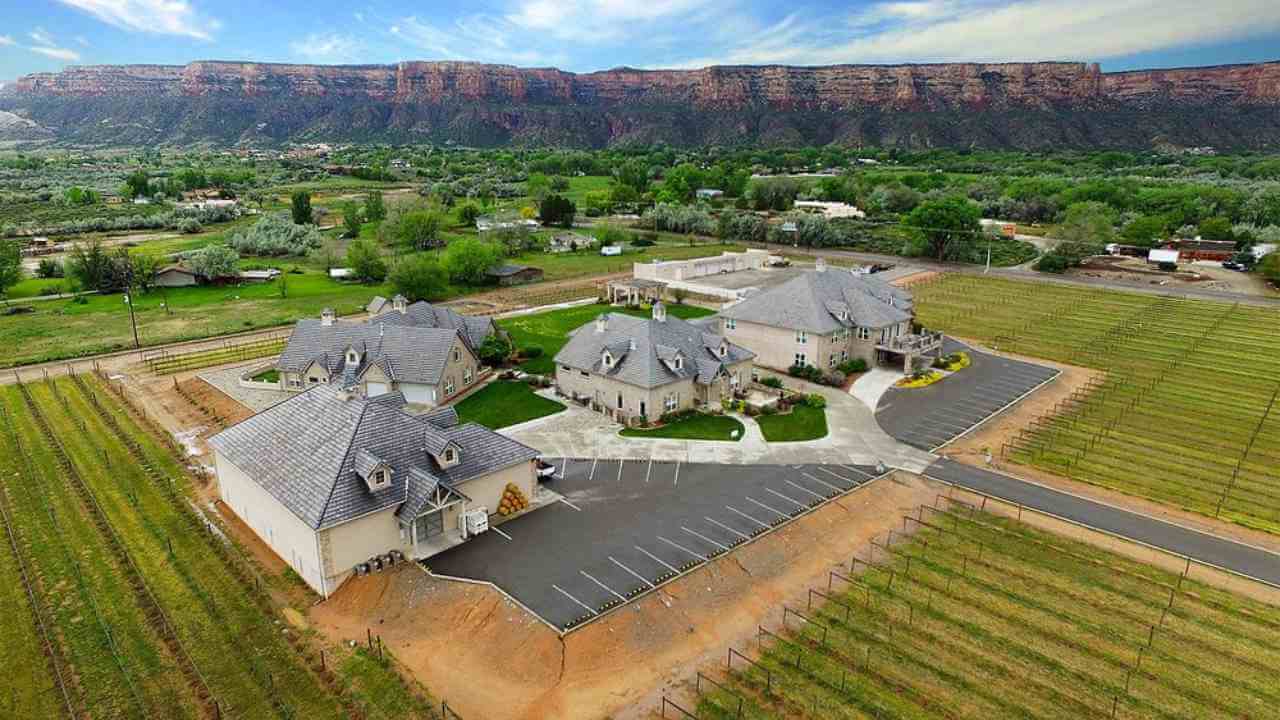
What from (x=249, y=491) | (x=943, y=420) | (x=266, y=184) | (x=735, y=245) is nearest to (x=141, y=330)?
(x=249, y=491)

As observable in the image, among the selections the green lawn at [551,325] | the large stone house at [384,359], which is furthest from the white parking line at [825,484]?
the large stone house at [384,359]

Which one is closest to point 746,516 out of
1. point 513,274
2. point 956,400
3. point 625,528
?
point 625,528

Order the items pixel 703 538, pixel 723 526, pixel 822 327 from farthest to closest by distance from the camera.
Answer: pixel 822 327
pixel 723 526
pixel 703 538

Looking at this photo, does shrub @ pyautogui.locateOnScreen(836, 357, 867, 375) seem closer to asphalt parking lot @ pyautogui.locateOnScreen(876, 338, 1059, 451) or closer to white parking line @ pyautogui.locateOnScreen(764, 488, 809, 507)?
asphalt parking lot @ pyautogui.locateOnScreen(876, 338, 1059, 451)

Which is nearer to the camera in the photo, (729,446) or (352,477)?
(352,477)

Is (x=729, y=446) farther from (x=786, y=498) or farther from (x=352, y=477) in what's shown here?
(x=352, y=477)

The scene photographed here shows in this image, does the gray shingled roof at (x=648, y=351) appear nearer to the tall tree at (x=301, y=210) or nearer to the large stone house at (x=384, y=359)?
the large stone house at (x=384, y=359)

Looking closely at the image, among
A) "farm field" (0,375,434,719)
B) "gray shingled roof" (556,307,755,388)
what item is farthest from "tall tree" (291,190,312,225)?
"gray shingled roof" (556,307,755,388)

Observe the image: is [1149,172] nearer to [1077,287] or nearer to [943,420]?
[1077,287]
